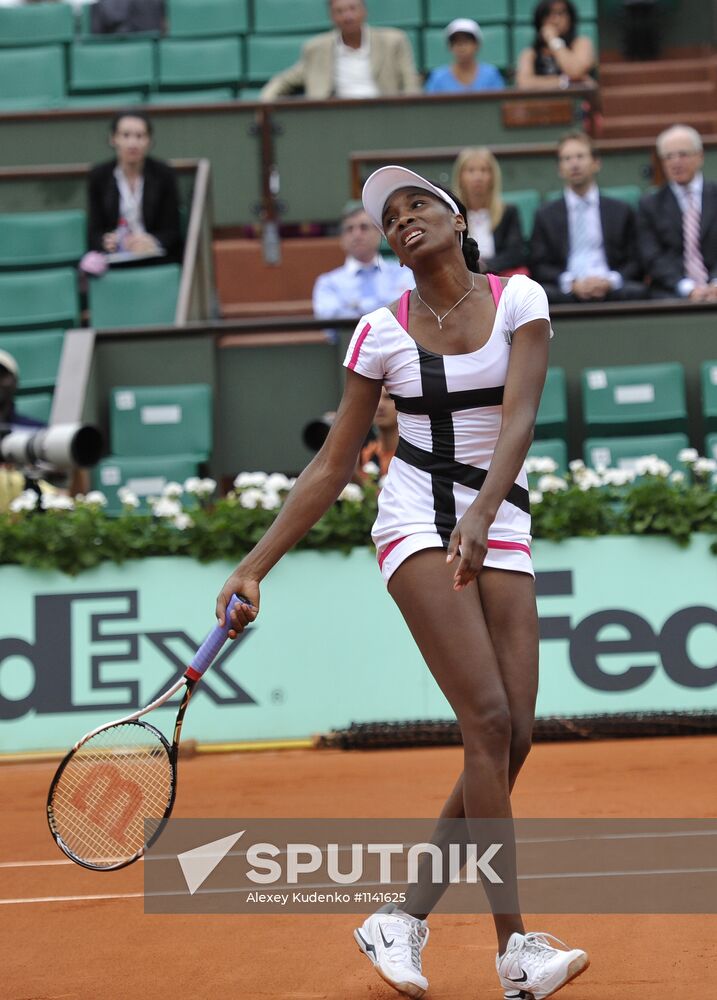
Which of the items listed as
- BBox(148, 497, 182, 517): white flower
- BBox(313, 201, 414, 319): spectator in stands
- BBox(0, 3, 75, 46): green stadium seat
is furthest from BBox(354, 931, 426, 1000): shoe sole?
BBox(0, 3, 75, 46): green stadium seat

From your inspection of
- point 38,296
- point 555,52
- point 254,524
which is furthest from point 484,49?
point 254,524

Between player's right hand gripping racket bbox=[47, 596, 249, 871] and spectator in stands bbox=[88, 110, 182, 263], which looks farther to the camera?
spectator in stands bbox=[88, 110, 182, 263]

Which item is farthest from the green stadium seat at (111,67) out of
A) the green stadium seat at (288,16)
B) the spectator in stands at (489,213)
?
the spectator in stands at (489,213)

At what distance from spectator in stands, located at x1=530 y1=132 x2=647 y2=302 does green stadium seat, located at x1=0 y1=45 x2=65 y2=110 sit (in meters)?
6.12

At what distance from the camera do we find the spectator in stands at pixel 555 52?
13234mm

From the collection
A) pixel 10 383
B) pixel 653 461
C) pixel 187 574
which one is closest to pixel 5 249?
pixel 10 383

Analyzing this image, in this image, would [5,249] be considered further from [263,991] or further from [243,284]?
[263,991]

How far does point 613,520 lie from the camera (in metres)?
7.88

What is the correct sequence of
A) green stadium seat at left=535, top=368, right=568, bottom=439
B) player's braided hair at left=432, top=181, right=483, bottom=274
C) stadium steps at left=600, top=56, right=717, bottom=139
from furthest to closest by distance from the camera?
stadium steps at left=600, top=56, right=717, bottom=139, green stadium seat at left=535, top=368, right=568, bottom=439, player's braided hair at left=432, top=181, right=483, bottom=274

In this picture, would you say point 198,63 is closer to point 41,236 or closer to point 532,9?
point 532,9

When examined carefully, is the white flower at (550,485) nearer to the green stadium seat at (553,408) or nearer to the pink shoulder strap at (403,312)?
the green stadium seat at (553,408)

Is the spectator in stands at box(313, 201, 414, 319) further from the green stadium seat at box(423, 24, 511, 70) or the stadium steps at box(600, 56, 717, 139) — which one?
the stadium steps at box(600, 56, 717, 139)

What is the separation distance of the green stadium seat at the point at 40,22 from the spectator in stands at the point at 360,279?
657cm

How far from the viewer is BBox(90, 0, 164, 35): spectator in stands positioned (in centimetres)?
1536
